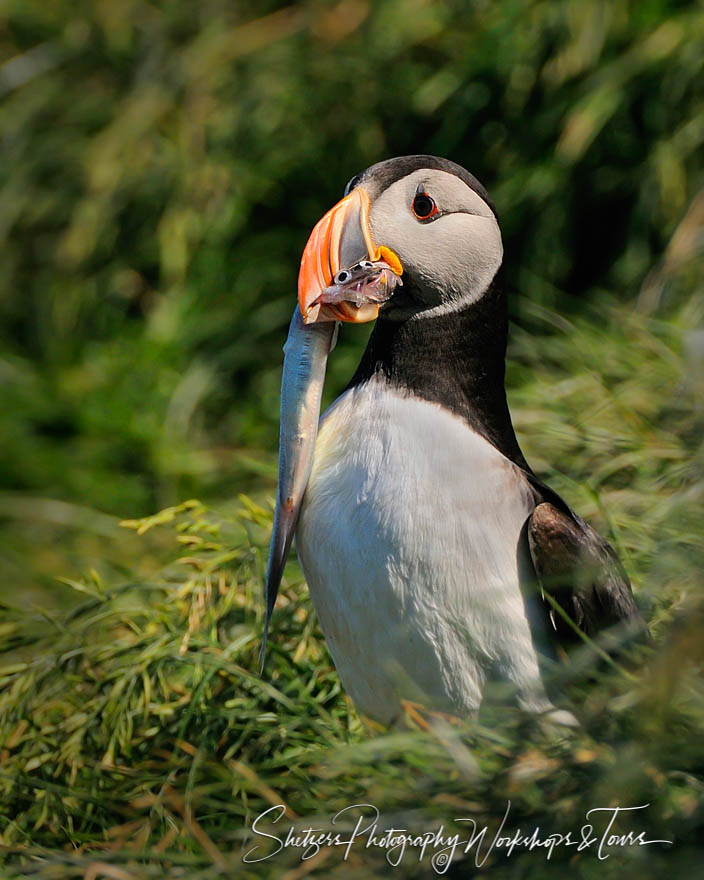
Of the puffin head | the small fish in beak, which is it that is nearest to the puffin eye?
the puffin head

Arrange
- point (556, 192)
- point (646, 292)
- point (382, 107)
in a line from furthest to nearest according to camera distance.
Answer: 1. point (382, 107)
2. point (556, 192)
3. point (646, 292)

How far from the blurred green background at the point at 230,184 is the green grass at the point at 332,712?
0.73m

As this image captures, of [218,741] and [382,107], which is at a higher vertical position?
[382,107]

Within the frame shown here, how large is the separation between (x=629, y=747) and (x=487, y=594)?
1.49 ft

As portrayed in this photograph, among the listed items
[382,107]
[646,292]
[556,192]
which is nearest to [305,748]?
[646,292]

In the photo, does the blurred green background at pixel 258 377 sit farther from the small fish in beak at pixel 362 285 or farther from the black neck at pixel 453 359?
the small fish in beak at pixel 362 285

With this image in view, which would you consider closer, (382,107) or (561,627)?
(561,627)

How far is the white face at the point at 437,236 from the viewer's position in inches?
81.6

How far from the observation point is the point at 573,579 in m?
2.00

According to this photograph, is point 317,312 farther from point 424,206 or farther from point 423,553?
point 423,553

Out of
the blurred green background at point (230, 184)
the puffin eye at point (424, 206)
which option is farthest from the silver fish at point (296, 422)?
the blurred green background at point (230, 184)

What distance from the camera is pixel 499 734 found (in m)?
1.82

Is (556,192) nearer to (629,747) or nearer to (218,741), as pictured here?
(218,741)

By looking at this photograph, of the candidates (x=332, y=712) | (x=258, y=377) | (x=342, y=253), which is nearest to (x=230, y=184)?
(x=258, y=377)
